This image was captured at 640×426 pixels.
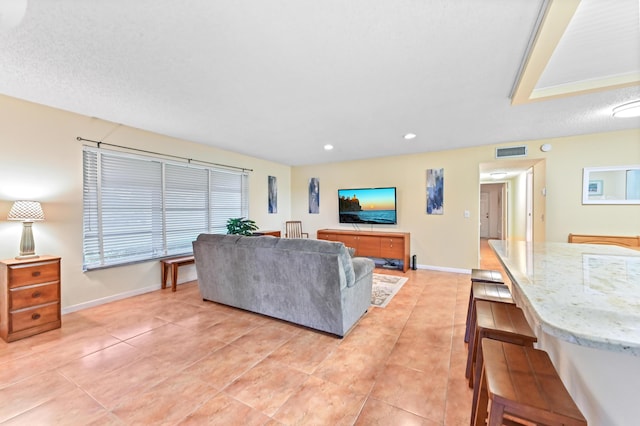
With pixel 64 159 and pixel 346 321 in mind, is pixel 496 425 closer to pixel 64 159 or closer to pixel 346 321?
pixel 346 321

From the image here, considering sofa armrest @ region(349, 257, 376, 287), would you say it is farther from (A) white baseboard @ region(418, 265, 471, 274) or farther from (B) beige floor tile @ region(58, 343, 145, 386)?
(A) white baseboard @ region(418, 265, 471, 274)

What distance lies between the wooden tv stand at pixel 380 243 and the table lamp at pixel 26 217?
4.46 metres

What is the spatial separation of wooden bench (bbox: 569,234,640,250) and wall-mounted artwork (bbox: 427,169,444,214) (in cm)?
194

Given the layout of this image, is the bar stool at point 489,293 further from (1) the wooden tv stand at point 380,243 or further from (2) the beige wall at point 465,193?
(2) the beige wall at point 465,193

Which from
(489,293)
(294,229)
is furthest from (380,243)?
(489,293)

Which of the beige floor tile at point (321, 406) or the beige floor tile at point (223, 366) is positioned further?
the beige floor tile at point (223, 366)

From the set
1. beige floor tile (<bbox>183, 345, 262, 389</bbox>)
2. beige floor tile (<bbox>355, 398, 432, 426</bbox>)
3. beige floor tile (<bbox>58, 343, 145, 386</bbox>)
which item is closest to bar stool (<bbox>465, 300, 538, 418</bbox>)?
beige floor tile (<bbox>355, 398, 432, 426</bbox>)

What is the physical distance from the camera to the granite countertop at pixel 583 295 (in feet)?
1.89

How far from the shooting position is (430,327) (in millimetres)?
2668

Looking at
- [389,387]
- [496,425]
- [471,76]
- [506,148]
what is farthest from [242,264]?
[506,148]

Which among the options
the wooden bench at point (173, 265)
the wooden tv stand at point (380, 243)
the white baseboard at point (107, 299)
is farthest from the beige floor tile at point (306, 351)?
the wooden tv stand at point (380, 243)

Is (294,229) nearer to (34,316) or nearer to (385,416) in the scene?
(34,316)

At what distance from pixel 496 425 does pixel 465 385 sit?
3.44 ft

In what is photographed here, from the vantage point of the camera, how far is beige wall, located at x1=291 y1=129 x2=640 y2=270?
382cm
